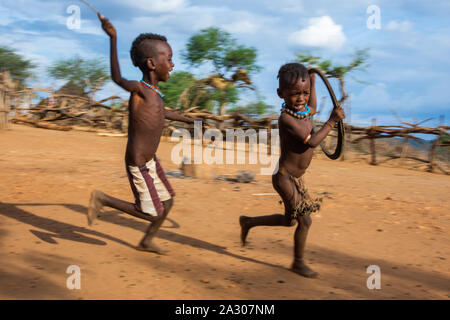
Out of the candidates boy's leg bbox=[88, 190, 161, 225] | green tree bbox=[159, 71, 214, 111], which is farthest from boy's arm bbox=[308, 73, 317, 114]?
green tree bbox=[159, 71, 214, 111]

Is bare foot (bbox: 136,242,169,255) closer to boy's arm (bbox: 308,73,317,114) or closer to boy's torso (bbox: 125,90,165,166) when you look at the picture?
boy's torso (bbox: 125,90,165,166)

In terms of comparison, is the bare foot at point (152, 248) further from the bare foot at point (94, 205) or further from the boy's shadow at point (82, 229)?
the bare foot at point (94, 205)

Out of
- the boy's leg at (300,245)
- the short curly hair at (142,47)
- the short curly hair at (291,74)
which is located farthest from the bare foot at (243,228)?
the short curly hair at (142,47)

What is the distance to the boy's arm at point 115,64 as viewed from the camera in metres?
3.00

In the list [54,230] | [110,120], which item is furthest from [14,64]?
[54,230]

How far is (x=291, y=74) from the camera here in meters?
3.08

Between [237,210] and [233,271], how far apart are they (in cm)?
185

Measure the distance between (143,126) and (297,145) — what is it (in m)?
1.27

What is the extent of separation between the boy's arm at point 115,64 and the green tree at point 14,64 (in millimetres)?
25925

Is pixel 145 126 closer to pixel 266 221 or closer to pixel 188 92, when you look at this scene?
pixel 266 221

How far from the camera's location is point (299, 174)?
3.28 meters

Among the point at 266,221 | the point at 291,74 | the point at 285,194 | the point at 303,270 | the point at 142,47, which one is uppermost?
the point at 142,47
